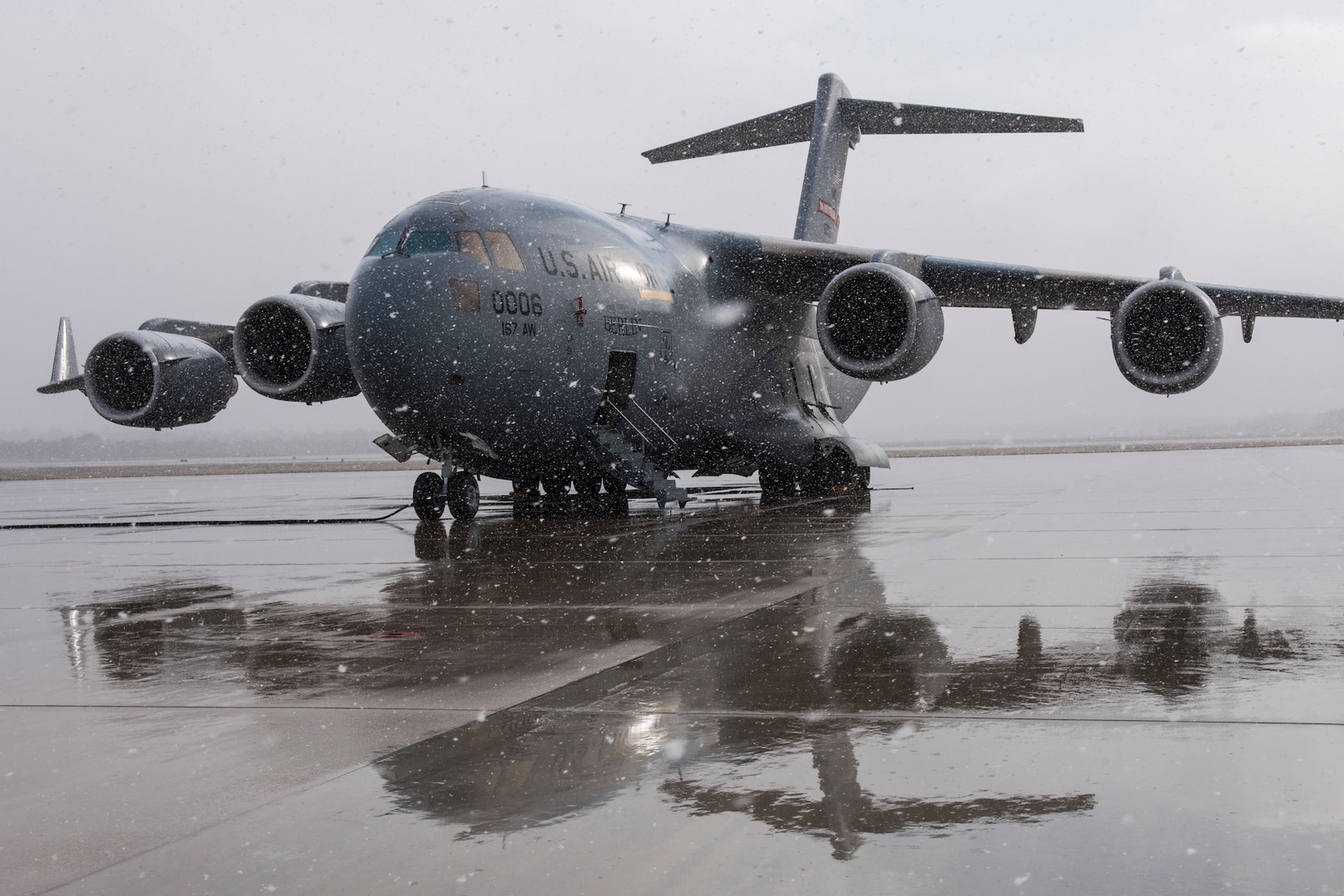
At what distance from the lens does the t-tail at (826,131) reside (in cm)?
2077

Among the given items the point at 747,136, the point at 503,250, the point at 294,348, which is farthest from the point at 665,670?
the point at 747,136

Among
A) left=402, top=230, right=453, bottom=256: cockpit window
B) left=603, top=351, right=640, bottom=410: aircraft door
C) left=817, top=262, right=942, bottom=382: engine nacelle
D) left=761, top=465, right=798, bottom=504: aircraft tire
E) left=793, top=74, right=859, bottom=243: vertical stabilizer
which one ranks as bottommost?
left=761, top=465, right=798, bottom=504: aircraft tire

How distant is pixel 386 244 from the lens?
1335 centimetres

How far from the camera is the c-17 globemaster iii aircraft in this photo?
13.1 m

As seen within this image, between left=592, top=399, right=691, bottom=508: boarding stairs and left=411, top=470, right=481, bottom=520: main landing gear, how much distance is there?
1589 millimetres

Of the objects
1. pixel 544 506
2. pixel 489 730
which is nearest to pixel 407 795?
pixel 489 730

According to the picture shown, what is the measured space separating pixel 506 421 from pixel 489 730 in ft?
31.0

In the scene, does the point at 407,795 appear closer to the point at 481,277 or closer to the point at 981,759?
the point at 981,759

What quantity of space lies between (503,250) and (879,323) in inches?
180

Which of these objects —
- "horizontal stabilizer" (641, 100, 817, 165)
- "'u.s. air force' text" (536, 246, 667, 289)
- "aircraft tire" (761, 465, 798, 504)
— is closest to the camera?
"'u.s. air force' text" (536, 246, 667, 289)

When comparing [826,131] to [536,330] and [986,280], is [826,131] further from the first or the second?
[536,330]

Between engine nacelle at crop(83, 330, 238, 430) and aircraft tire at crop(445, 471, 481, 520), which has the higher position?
engine nacelle at crop(83, 330, 238, 430)

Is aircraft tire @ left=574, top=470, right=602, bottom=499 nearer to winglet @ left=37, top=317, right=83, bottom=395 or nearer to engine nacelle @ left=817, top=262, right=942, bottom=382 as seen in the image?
engine nacelle @ left=817, top=262, right=942, bottom=382

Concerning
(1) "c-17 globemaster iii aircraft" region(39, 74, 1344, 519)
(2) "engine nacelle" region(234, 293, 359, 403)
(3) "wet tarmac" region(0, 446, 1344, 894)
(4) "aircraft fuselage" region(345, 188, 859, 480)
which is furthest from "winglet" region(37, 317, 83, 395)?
(3) "wet tarmac" region(0, 446, 1344, 894)
